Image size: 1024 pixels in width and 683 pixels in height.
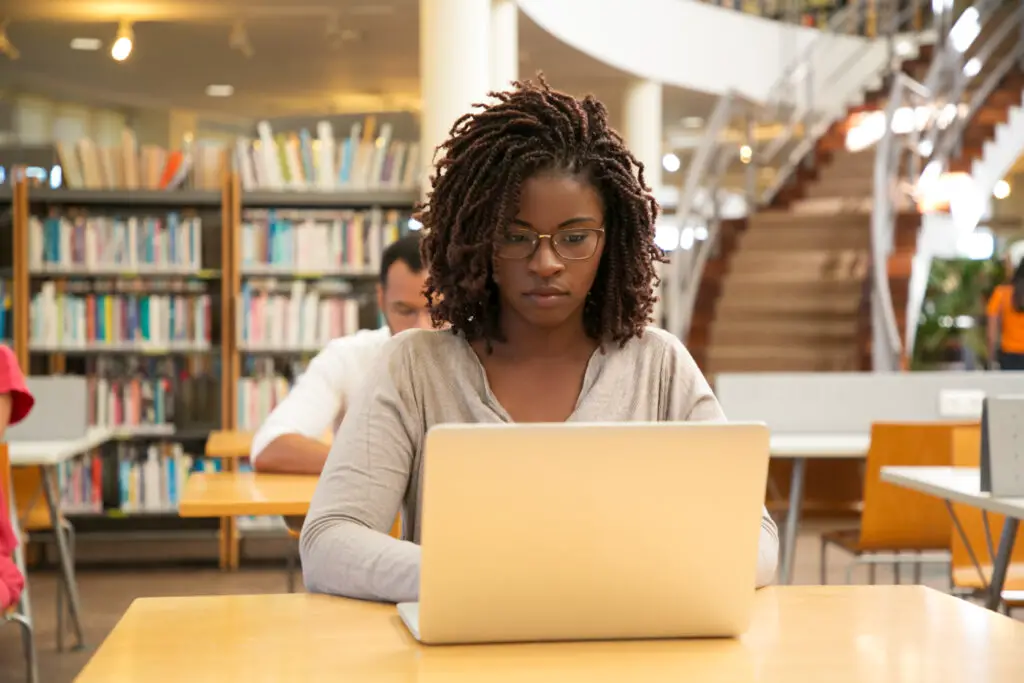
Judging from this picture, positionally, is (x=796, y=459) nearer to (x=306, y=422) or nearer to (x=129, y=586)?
(x=306, y=422)

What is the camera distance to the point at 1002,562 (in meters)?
3.24

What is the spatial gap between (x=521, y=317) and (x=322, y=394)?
197 cm

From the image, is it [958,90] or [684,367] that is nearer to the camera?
[684,367]

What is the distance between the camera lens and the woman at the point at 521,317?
1702 millimetres

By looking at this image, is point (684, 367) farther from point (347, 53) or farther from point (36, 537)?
point (347, 53)

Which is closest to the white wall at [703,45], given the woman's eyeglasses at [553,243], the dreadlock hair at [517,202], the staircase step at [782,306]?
the staircase step at [782,306]

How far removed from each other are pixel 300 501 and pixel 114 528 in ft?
12.3

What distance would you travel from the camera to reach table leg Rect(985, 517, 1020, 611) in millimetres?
3240

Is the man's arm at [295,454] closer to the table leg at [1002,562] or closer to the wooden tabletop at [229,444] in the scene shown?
the wooden tabletop at [229,444]

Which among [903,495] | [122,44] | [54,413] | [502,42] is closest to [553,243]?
[903,495]

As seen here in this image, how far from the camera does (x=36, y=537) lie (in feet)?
16.6

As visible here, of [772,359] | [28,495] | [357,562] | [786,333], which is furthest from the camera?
[786,333]

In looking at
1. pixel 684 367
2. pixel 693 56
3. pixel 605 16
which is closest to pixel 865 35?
pixel 693 56

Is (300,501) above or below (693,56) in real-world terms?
below
